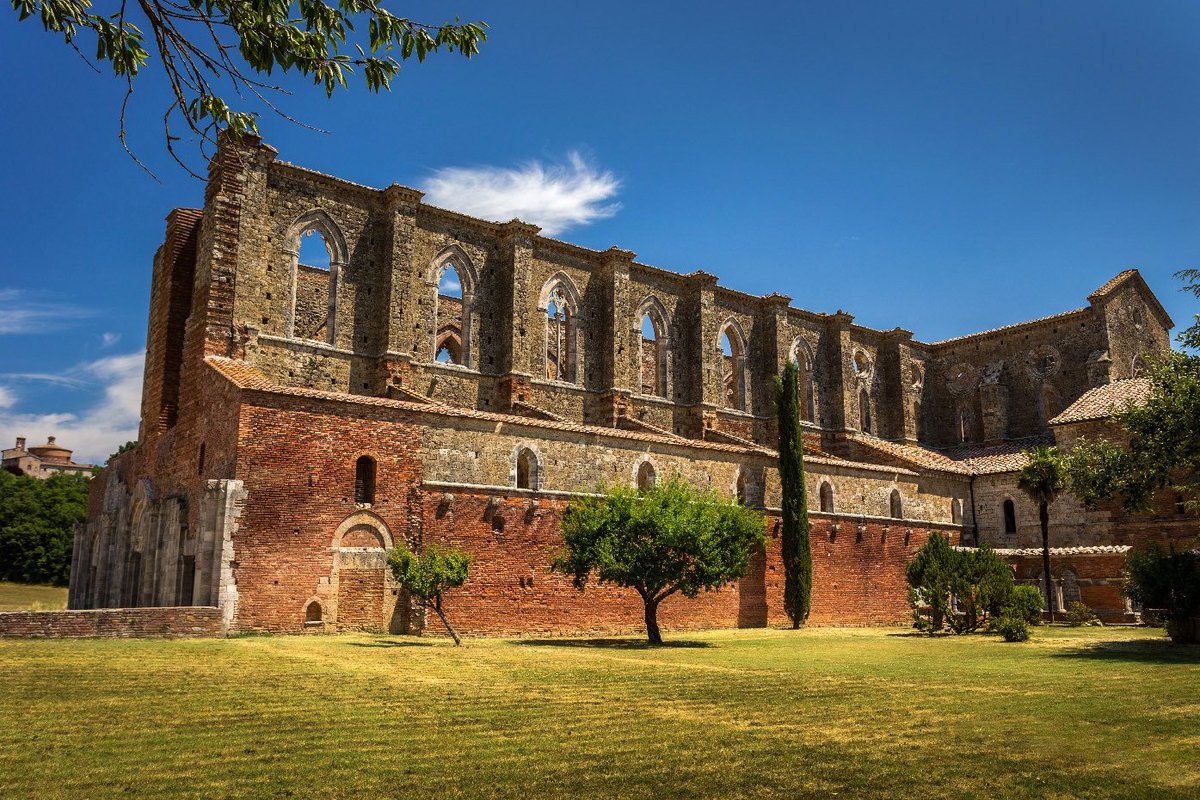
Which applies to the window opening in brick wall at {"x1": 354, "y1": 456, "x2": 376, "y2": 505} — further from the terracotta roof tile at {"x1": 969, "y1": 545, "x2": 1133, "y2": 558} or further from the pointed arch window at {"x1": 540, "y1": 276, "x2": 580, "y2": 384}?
the terracotta roof tile at {"x1": 969, "y1": 545, "x2": 1133, "y2": 558}

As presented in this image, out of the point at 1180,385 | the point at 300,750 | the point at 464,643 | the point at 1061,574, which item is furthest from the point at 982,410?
the point at 300,750

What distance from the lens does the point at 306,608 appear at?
20.9m

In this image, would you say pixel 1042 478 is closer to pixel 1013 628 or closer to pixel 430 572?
pixel 1013 628

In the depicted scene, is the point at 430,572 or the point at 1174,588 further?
the point at 1174,588

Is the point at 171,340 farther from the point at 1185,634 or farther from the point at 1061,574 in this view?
the point at 1061,574

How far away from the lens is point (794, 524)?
3011 cm

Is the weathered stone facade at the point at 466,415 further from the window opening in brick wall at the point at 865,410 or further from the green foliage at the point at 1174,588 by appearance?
the green foliage at the point at 1174,588

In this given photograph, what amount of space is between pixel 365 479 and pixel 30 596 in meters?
30.9

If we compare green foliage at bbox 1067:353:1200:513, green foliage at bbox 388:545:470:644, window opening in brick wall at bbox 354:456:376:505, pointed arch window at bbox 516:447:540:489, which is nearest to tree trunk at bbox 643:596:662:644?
green foliage at bbox 388:545:470:644

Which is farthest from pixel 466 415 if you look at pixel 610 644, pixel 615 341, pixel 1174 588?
pixel 1174 588

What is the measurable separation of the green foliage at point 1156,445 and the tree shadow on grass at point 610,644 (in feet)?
32.9

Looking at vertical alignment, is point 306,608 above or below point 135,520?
below

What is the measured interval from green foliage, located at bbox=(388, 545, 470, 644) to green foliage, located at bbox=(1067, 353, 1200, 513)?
1486 centimetres

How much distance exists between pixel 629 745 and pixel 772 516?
22822 mm
